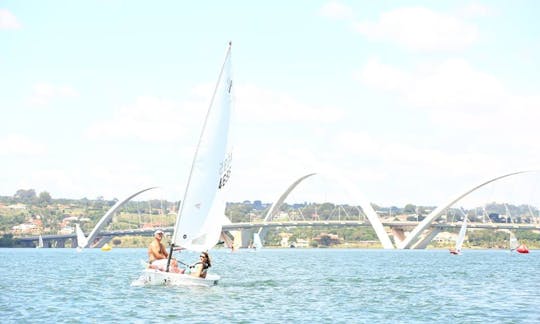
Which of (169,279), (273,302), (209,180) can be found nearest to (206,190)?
(209,180)

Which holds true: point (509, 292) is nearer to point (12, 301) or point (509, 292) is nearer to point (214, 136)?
point (214, 136)

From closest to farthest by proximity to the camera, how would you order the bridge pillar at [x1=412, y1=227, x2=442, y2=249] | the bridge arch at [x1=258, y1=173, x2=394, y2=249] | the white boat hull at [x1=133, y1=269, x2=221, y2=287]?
1. the white boat hull at [x1=133, y1=269, x2=221, y2=287]
2. the bridge pillar at [x1=412, y1=227, x2=442, y2=249]
3. the bridge arch at [x1=258, y1=173, x2=394, y2=249]

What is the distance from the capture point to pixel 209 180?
35906 millimetres

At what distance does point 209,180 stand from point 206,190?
417 mm

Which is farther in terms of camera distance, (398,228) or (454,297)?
(398,228)

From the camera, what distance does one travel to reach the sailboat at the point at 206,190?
115ft

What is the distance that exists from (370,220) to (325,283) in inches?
3854

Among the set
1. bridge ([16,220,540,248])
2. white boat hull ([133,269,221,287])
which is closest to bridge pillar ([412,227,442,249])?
bridge ([16,220,540,248])

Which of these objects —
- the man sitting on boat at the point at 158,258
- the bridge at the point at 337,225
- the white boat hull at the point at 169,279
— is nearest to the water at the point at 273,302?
the white boat hull at the point at 169,279

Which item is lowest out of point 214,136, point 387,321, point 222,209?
point 387,321

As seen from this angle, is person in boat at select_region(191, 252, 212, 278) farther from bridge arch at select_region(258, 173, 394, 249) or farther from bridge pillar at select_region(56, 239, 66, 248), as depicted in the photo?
bridge pillar at select_region(56, 239, 66, 248)

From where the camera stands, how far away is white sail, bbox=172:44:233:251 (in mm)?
35125

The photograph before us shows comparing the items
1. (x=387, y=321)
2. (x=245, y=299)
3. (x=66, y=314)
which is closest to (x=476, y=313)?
(x=387, y=321)

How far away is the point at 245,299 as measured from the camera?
3519 cm
